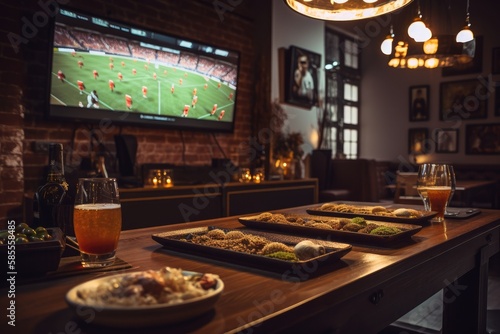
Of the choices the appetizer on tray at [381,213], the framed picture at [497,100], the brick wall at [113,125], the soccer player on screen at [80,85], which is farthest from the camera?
the framed picture at [497,100]

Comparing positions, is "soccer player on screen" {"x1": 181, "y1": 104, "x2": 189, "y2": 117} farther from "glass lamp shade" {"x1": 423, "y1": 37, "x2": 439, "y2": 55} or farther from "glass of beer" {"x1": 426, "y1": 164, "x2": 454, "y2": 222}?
"glass of beer" {"x1": 426, "y1": 164, "x2": 454, "y2": 222}

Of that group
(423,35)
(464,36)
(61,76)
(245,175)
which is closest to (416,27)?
(423,35)

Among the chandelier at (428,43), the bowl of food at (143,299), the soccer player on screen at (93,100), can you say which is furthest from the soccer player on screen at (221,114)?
the bowl of food at (143,299)

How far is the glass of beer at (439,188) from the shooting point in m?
1.49

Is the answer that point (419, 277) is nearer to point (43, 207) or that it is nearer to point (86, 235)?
point (86, 235)

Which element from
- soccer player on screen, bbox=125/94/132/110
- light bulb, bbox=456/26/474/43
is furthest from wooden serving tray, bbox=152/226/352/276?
soccer player on screen, bbox=125/94/132/110

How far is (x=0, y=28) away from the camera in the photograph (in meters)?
2.96

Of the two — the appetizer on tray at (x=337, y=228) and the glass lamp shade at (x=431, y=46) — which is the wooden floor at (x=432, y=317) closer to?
the appetizer on tray at (x=337, y=228)

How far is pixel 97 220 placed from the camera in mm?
804

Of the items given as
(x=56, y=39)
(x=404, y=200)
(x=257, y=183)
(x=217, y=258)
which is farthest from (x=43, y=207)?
(x=404, y=200)

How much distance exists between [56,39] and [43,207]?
2454mm

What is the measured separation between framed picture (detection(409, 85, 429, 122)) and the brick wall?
3.77 meters

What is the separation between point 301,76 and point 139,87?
8.22 feet

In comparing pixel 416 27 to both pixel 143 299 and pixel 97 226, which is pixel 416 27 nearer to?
pixel 97 226
